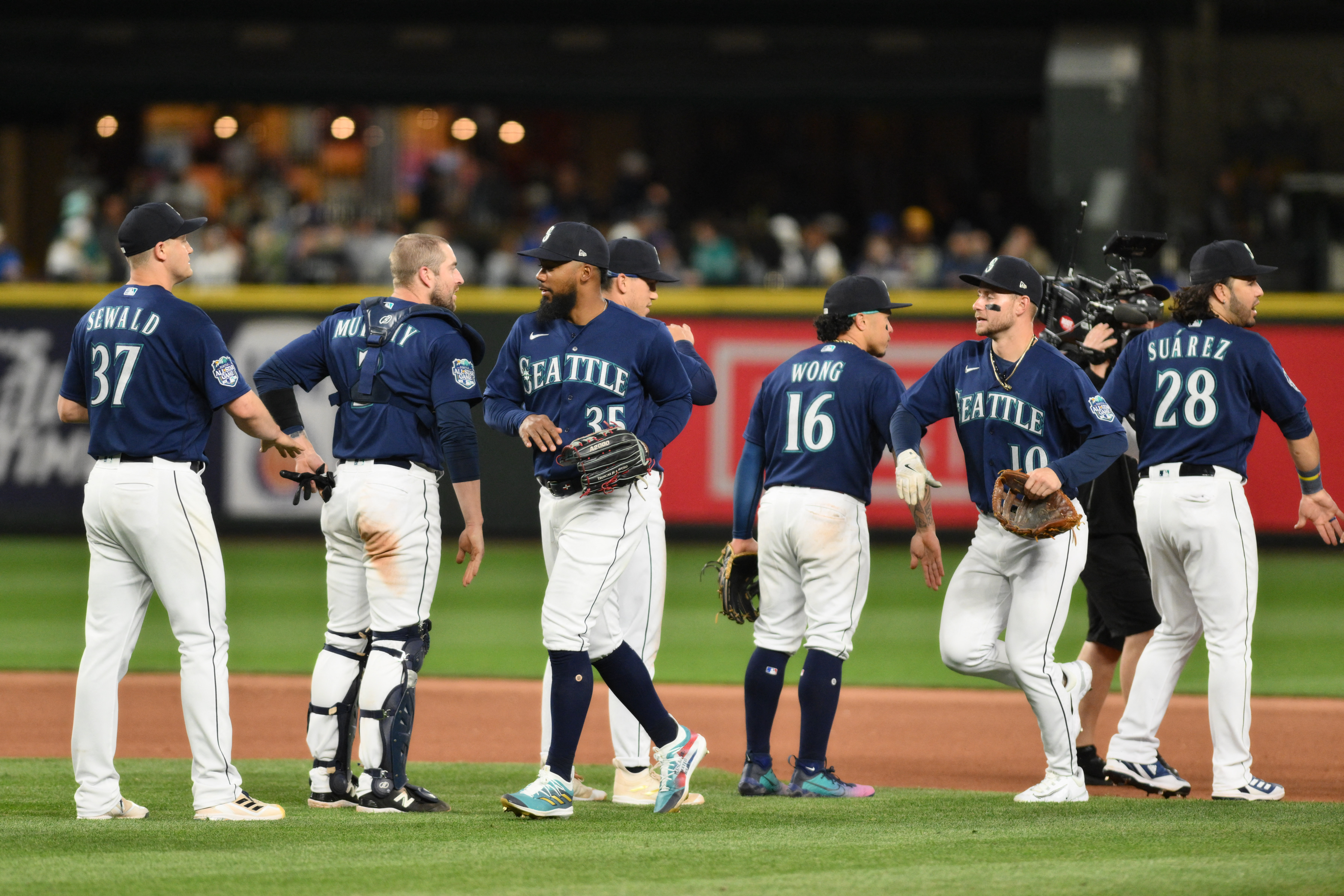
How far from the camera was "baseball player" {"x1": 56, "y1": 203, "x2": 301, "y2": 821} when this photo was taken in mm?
5633

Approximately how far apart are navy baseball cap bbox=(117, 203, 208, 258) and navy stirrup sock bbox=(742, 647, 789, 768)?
9.09 feet

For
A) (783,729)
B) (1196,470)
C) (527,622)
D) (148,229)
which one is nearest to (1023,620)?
(1196,470)

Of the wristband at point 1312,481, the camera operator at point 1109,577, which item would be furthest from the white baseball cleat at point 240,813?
the wristband at point 1312,481

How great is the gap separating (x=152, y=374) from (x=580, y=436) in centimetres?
151

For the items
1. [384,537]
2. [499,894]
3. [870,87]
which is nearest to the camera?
[499,894]

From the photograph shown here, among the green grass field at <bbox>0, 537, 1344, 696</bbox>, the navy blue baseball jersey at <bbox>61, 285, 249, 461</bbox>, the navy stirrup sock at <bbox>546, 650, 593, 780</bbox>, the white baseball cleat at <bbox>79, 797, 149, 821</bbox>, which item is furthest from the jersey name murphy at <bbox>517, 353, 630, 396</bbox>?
the green grass field at <bbox>0, 537, 1344, 696</bbox>

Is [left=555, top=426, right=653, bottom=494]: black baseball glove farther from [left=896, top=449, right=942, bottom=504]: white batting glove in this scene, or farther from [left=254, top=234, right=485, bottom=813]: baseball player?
[left=896, top=449, right=942, bottom=504]: white batting glove

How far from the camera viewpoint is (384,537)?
5898 mm

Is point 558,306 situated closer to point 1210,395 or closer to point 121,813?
point 121,813

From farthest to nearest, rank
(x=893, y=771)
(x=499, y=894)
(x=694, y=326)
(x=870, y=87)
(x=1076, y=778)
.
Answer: (x=870, y=87) → (x=694, y=326) → (x=893, y=771) → (x=1076, y=778) → (x=499, y=894)

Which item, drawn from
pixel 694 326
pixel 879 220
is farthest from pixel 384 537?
pixel 879 220

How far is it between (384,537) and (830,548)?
177 cm

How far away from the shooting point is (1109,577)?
→ 7219mm

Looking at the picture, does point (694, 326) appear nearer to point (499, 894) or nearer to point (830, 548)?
point (830, 548)
